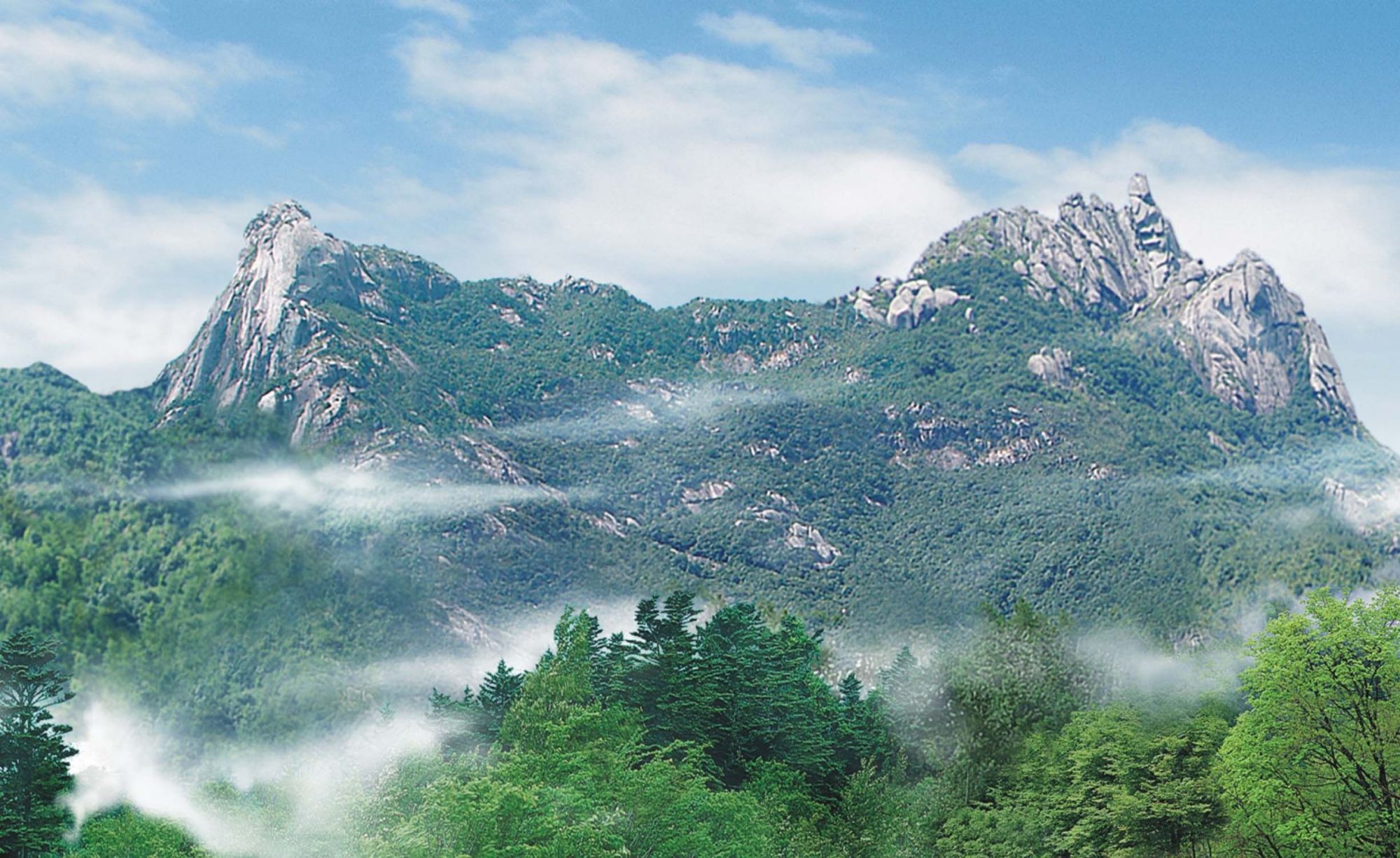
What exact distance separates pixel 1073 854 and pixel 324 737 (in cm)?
8677

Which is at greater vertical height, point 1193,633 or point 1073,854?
point 1193,633

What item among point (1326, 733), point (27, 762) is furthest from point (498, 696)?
point (1326, 733)

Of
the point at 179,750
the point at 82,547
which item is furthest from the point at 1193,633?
the point at 82,547

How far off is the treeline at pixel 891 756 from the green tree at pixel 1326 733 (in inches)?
2.8

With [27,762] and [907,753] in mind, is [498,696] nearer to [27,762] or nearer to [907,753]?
[27,762]

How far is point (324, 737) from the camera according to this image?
124 meters

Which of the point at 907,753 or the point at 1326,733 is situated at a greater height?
the point at 907,753

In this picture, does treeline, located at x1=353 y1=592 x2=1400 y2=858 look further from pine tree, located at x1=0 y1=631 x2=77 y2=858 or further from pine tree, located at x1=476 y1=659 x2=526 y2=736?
pine tree, located at x1=0 y1=631 x2=77 y2=858

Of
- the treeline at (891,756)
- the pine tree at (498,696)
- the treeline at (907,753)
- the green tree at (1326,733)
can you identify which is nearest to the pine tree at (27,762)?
the treeline at (891,756)

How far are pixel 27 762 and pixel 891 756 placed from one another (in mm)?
46172

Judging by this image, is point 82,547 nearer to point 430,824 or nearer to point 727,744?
point 727,744

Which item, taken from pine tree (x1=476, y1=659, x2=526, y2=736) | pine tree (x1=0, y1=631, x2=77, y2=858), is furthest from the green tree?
pine tree (x1=0, y1=631, x2=77, y2=858)

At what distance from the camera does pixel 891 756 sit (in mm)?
76688

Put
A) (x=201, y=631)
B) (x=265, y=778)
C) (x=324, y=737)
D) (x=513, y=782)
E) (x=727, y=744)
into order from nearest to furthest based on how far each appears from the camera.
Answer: (x=513, y=782)
(x=727, y=744)
(x=265, y=778)
(x=324, y=737)
(x=201, y=631)
